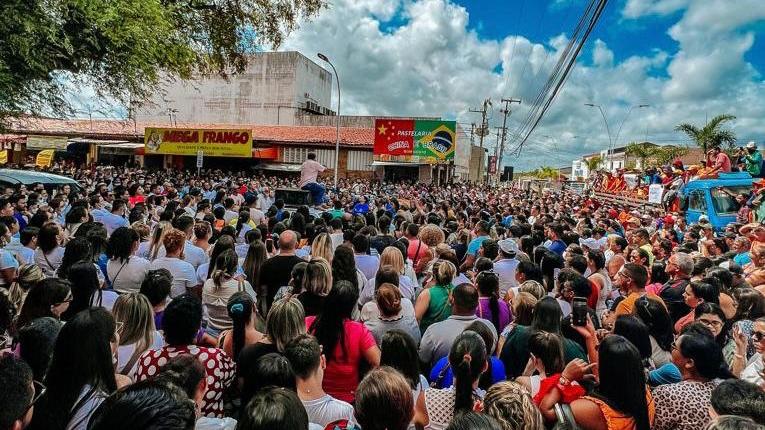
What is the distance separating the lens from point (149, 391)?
1579 millimetres

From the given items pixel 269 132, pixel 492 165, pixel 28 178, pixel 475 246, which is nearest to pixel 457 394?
pixel 475 246

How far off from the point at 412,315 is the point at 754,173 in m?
17.9

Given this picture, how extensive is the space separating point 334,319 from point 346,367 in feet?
1.10

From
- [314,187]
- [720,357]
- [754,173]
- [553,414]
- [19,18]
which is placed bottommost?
[553,414]

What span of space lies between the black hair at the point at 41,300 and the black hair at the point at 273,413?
2.27 m

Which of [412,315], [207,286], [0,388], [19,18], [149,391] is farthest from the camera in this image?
[19,18]

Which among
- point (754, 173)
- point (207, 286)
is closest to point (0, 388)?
point (207, 286)

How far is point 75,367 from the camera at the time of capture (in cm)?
224

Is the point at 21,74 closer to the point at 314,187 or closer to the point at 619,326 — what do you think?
the point at 314,187

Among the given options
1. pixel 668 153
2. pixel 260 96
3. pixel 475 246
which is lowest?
pixel 475 246

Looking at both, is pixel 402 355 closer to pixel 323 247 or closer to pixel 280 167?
pixel 323 247

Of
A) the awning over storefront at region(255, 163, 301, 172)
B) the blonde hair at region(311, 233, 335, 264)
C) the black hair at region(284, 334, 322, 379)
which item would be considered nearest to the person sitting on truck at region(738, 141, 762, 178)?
the blonde hair at region(311, 233, 335, 264)

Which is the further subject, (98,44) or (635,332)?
(98,44)

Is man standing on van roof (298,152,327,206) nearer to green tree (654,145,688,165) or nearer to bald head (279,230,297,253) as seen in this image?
bald head (279,230,297,253)
